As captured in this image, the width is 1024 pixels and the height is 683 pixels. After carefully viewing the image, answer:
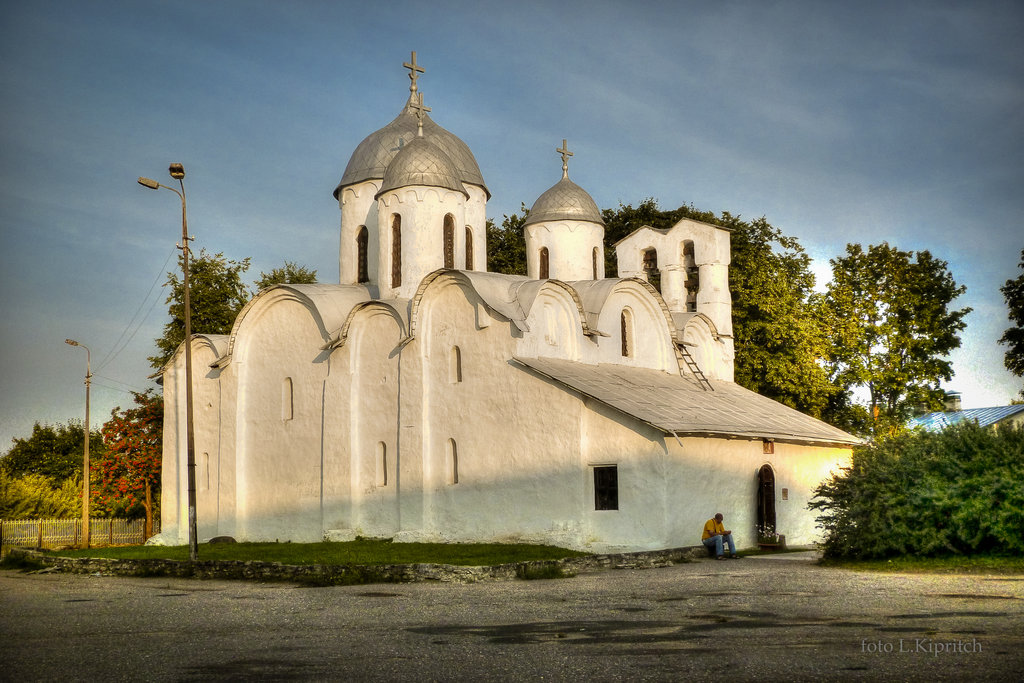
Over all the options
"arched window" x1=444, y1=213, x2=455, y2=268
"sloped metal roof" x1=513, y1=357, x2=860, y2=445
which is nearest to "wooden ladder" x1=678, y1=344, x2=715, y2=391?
"sloped metal roof" x1=513, y1=357, x2=860, y2=445

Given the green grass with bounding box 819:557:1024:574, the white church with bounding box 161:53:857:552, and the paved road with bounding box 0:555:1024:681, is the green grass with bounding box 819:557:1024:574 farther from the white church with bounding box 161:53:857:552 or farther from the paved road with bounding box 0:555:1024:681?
the white church with bounding box 161:53:857:552

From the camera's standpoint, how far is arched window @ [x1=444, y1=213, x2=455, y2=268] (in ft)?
85.5

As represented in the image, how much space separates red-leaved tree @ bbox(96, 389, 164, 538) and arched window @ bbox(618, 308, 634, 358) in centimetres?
1724

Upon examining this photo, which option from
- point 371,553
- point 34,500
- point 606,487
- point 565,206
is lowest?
point 371,553

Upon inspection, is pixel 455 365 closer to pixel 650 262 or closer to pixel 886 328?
pixel 650 262

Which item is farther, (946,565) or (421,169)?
(421,169)

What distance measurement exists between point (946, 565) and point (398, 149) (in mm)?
19851

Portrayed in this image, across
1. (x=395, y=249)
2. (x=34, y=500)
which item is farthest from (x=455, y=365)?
(x=34, y=500)

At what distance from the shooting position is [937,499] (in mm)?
15273

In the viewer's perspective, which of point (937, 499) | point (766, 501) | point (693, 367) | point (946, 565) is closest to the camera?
point (946, 565)

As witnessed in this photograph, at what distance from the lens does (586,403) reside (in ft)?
69.4

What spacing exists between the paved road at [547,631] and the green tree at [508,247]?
87.2 feet

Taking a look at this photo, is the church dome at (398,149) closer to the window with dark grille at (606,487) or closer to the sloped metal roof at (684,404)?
the sloped metal roof at (684,404)

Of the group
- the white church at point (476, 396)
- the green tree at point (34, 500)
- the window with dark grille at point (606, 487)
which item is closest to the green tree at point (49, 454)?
the green tree at point (34, 500)
